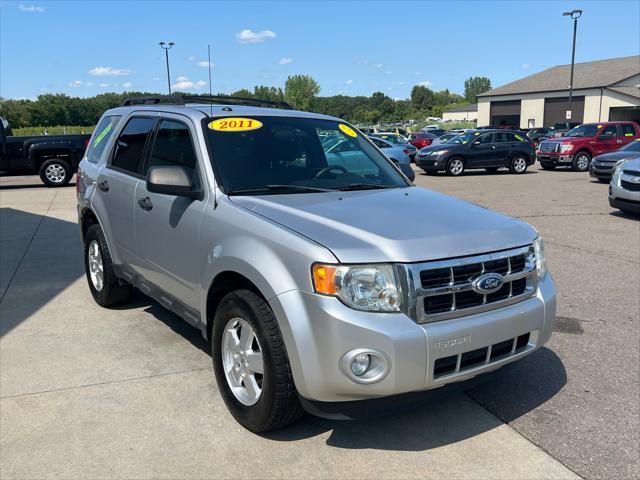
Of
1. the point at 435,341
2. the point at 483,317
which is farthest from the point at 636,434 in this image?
the point at 435,341

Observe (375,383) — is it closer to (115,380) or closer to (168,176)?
(168,176)

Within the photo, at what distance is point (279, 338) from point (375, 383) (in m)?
0.54

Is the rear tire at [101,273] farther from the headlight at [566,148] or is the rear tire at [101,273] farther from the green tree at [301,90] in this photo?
the green tree at [301,90]

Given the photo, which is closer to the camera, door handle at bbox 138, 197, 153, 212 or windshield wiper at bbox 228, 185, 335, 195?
windshield wiper at bbox 228, 185, 335, 195

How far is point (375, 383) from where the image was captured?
8.94ft

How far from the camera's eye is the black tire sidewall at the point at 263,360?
296 centimetres

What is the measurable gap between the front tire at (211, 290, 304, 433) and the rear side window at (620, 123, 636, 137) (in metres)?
23.0

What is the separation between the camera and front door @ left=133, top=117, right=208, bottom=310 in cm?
370

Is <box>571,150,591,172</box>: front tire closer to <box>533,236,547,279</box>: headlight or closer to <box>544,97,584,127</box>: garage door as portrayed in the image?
<box>533,236,547,279</box>: headlight

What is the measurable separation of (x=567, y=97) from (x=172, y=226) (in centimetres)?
6455

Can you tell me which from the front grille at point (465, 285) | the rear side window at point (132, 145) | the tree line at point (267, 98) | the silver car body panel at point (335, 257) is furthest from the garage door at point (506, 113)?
the front grille at point (465, 285)

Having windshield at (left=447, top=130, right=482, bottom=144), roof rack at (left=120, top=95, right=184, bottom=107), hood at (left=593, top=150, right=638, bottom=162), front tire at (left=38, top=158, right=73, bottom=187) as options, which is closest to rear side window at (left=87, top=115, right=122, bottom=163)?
roof rack at (left=120, top=95, right=184, bottom=107)

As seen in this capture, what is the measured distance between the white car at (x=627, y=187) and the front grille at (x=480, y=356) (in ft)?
27.1

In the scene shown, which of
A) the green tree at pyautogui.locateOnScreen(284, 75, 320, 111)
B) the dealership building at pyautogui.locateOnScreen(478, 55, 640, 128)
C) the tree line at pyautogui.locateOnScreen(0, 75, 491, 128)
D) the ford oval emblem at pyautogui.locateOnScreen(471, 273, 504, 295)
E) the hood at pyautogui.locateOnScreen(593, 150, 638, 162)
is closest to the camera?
the ford oval emblem at pyautogui.locateOnScreen(471, 273, 504, 295)
